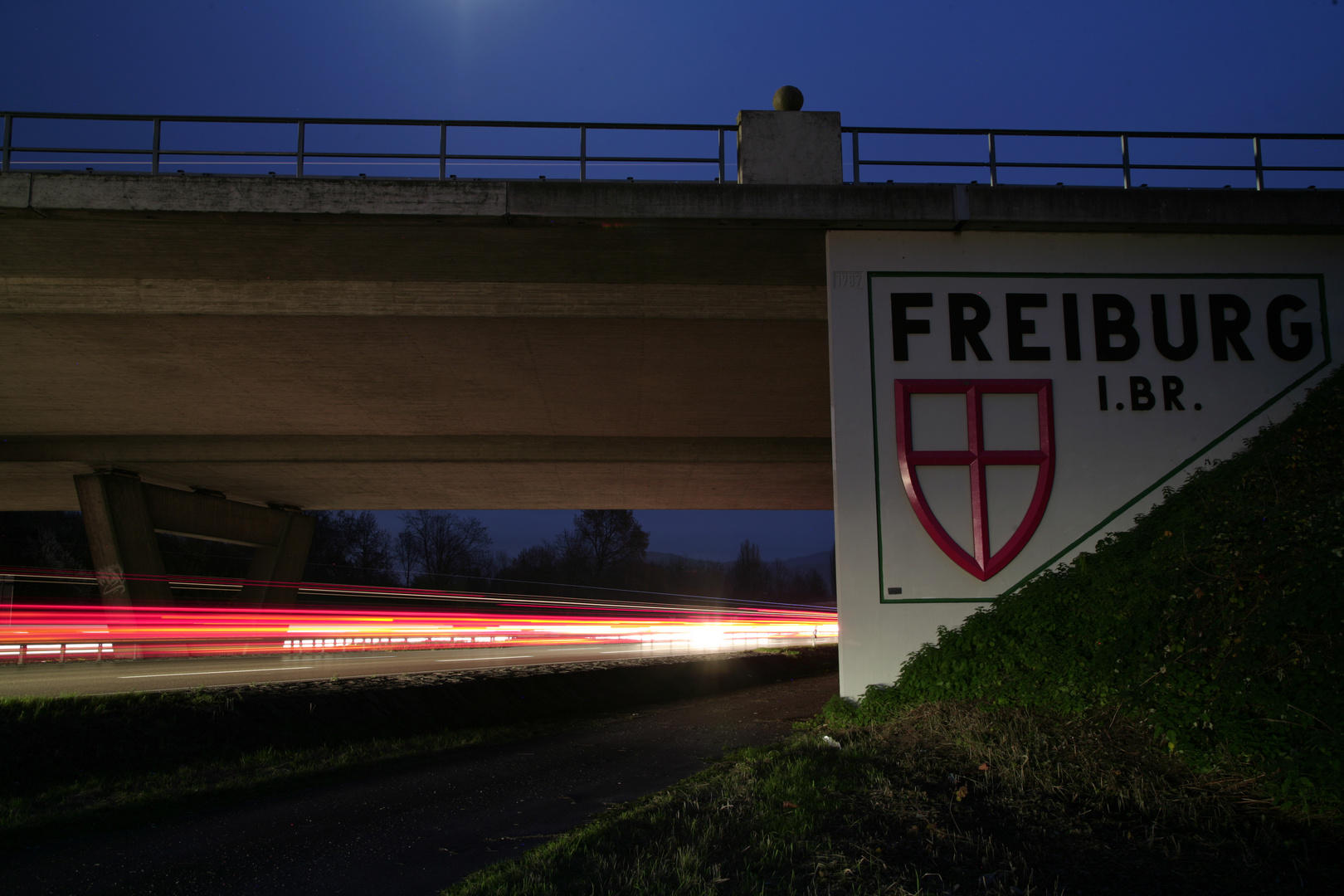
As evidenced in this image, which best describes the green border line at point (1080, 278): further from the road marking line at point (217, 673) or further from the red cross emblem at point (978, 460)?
the road marking line at point (217, 673)

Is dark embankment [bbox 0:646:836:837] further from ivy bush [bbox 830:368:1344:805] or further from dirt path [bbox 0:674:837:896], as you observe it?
ivy bush [bbox 830:368:1344:805]

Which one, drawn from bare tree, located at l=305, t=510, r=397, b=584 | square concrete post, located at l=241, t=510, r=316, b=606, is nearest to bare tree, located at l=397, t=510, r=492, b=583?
bare tree, located at l=305, t=510, r=397, b=584

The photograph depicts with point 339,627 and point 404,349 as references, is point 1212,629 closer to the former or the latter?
point 404,349

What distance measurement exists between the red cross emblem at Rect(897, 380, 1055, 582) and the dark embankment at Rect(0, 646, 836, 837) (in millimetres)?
6996

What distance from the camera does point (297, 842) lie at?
7023 millimetres

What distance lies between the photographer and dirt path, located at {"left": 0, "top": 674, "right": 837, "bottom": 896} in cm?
614

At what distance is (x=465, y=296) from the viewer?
1456cm

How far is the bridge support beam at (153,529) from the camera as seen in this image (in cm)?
2570

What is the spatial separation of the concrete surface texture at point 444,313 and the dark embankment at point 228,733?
643 centimetres

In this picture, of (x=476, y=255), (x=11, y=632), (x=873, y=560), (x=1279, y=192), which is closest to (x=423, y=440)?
(x=476, y=255)

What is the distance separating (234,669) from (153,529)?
9913mm

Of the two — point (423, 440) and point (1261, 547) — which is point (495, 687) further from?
point (1261, 547)

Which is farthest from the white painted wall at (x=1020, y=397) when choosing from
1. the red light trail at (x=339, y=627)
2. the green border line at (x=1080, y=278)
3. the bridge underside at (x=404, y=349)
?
the red light trail at (x=339, y=627)

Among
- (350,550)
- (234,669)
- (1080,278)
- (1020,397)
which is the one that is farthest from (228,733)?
(350,550)
